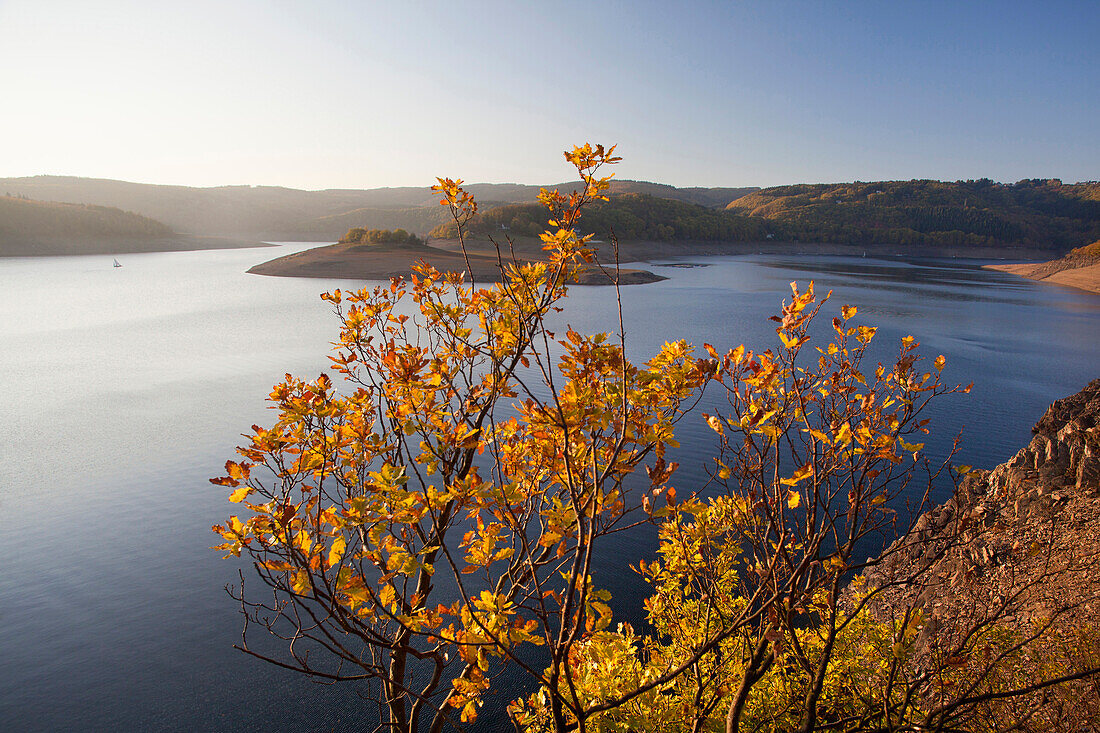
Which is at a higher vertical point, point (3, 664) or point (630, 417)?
point (630, 417)

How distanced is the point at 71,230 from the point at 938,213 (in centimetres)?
15743

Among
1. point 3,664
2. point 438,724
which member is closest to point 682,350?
point 438,724

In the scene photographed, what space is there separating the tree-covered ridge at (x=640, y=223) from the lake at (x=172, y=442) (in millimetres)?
43450

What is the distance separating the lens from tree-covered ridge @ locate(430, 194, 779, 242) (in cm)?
8094

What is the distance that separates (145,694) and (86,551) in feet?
13.9

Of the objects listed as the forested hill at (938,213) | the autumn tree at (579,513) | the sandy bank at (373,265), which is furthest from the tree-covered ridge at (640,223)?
the autumn tree at (579,513)

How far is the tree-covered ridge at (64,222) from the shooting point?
7144 cm

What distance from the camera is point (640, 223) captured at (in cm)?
9081

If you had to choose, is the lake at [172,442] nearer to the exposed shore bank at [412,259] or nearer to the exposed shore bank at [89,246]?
the exposed shore bank at [412,259]

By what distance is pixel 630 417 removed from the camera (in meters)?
2.70

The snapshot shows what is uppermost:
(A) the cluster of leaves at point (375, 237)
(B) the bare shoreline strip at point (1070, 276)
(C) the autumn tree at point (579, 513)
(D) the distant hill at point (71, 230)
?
(D) the distant hill at point (71, 230)

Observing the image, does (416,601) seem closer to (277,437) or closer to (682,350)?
(277,437)

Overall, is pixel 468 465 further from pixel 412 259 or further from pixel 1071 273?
pixel 1071 273

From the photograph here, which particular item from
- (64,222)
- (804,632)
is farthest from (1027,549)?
(64,222)
